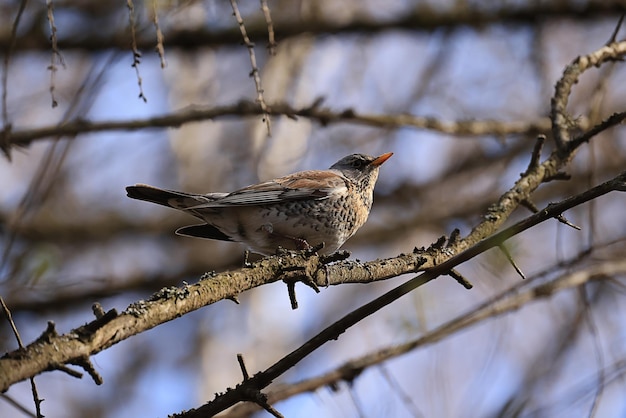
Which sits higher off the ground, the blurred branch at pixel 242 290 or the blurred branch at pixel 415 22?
the blurred branch at pixel 415 22

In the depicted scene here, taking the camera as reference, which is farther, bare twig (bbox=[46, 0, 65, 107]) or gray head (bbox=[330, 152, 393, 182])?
gray head (bbox=[330, 152, 393, 182])

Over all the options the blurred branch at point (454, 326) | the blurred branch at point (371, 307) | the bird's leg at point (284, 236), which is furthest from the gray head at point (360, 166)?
the blurred branch at point (371, 307)

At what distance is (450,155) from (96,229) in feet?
17.1

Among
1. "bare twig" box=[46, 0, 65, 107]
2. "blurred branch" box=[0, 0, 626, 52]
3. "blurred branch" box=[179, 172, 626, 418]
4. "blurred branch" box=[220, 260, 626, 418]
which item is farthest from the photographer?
"blurred branch" box=[0, 0, 626, 52]

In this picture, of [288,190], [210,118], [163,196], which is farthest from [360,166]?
[163,196]

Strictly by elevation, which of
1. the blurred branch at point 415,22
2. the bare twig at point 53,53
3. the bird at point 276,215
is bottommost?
the bare twig at point 53,53

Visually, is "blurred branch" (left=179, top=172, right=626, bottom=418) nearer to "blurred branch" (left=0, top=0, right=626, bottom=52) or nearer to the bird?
the bird

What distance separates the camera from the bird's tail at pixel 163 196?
4.08 meters

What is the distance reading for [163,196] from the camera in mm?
4254

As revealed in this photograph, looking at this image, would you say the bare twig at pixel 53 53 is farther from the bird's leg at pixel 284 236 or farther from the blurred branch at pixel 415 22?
the blurred branch at pixel 415 22

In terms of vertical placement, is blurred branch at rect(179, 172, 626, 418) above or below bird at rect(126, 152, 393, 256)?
below

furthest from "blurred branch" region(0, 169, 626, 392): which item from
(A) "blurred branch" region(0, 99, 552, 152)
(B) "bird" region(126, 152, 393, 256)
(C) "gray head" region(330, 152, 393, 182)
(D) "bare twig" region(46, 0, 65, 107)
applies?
(C) "gray head" region(330, 152, 393, 182)

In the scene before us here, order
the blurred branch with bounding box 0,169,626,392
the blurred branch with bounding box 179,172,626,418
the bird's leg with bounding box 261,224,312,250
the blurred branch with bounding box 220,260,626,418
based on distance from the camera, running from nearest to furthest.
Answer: the blurred branch with bounding box 0,169,626,392 → the blurred branch with bounding box 179,172,626,418 → the blurred branch with bounding box 220,260,626,418 → the bird's leg with bounding box 261,224,312,250

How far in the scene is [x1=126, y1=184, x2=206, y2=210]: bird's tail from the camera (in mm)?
4082
